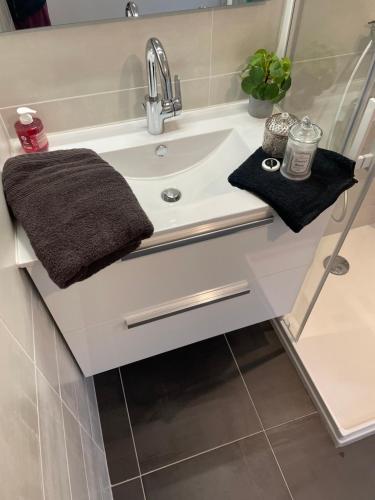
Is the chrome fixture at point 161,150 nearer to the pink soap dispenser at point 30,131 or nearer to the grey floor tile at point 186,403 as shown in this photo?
the pink soap dispenser at point 30,131

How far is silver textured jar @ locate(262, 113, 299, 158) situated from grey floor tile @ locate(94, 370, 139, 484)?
103 centimetres

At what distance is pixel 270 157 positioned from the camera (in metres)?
0.97

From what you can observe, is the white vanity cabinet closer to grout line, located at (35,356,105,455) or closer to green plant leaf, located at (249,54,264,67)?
grout line, located at (35,356,105,455)

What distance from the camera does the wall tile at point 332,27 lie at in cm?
92

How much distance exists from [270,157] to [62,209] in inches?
21.4

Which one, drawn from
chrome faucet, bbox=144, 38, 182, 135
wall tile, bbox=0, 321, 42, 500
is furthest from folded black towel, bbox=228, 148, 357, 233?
wall tile, bbox=0, 321, 42, 500

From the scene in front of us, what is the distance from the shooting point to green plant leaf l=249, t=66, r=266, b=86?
3.34 ft

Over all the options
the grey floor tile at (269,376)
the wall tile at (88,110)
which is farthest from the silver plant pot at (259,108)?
the grey floor tile at (269,376)

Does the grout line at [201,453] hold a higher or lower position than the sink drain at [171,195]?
lower

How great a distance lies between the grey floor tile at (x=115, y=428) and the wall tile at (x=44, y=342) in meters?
0.56

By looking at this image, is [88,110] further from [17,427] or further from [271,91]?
[17,427]

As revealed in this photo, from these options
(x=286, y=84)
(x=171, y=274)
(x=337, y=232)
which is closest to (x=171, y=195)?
(x=171, y=274)

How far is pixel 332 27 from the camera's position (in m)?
0.98

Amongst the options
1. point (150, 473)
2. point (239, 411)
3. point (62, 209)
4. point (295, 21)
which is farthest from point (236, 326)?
point (295, 21)
